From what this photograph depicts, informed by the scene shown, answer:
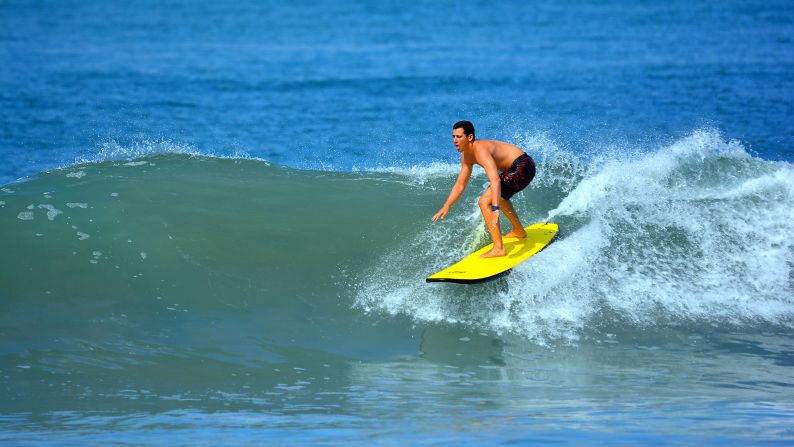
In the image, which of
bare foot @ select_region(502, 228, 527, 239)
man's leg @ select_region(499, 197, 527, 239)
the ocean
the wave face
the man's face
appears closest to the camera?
the ocean

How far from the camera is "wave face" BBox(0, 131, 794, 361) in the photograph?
8195 mm

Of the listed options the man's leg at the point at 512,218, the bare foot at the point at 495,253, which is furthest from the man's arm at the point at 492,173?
the bare foot at the point at 495,253

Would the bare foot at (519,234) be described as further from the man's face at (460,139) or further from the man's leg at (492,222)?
the man's face at (460,139)

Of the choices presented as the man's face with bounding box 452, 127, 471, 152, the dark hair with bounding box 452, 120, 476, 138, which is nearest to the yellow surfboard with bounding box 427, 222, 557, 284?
the man's face with bounding box 452, 127, 471, 152

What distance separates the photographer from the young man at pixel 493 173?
8.38 m

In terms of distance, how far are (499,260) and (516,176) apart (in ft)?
2.75

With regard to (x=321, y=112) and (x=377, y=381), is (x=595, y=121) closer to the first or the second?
(x=321, y=112)

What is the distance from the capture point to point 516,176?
345 inches

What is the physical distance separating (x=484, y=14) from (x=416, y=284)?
116 feet

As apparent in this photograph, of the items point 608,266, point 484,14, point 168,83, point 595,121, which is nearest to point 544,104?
point 595,121

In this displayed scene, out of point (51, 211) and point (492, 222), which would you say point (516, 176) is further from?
point (51, 211)

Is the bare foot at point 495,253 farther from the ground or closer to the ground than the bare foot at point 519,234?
closer to the ground

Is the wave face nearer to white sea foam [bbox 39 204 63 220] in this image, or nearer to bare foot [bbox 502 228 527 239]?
white sea foam [bbox 39 204 63 220]

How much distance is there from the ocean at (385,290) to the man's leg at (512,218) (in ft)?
1.31
